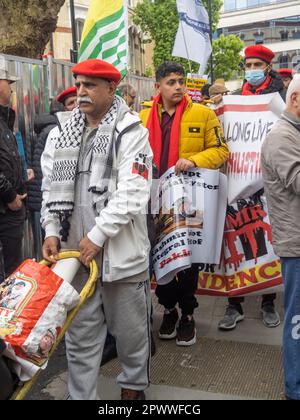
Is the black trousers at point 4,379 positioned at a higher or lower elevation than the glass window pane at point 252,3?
lower

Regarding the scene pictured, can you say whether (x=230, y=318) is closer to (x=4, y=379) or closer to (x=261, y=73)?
(x=261, y=73)

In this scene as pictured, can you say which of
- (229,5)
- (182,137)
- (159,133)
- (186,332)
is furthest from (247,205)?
(229,5)

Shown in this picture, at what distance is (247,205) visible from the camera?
427cm

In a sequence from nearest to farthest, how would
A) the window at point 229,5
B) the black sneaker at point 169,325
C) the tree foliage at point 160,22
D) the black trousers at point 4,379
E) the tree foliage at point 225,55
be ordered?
the black trousers at point 4,379 → the black sneaker at point 169,325 → the tree foliage at point 160,22 → the tree foliage at point 225,55 → the window at point 229,5

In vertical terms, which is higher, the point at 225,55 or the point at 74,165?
the point at 225,55

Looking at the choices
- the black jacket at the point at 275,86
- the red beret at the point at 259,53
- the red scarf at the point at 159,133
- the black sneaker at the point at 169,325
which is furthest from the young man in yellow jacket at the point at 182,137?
the red beret at the point at 259,53

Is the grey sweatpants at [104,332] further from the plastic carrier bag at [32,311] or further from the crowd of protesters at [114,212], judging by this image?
the plastic carrier bag at [32,311]

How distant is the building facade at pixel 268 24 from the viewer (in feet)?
186

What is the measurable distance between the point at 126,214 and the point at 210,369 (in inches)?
62.2

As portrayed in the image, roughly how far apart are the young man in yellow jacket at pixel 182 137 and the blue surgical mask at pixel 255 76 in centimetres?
95

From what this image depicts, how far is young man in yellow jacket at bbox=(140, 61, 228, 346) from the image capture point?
399 cm

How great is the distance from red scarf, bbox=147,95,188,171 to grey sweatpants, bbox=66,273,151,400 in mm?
1269
